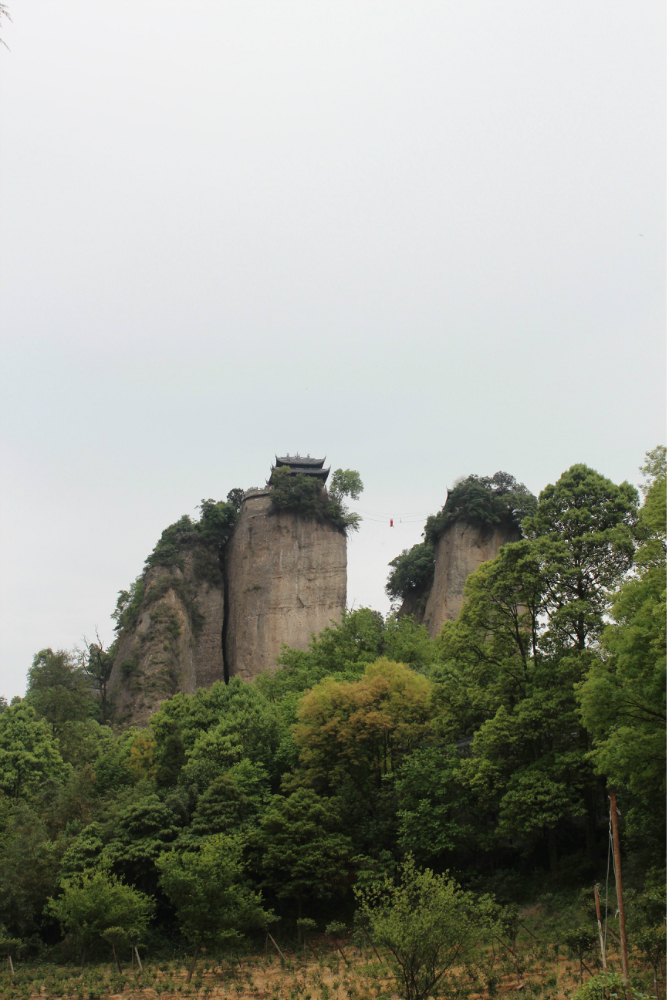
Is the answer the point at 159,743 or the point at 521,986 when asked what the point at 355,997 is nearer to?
the point at 521,986

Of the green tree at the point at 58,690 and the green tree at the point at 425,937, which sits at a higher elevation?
the green tree at the point at 58,690

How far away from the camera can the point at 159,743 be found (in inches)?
1379

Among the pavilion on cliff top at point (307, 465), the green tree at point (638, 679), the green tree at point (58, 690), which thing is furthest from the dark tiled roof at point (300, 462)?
the green tree at point (638, 679)

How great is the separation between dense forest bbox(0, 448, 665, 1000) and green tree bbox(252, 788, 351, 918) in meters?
0.07

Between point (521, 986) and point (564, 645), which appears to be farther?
point (564, 645)

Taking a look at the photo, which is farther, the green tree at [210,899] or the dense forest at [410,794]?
the green tree at [210,899]

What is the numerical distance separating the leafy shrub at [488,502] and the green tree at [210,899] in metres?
31.5

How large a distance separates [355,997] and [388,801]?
35.0 ft

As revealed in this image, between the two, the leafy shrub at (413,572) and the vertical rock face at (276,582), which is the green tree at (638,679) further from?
the leafy shrub at (413,572)

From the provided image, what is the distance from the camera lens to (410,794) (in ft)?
88.6

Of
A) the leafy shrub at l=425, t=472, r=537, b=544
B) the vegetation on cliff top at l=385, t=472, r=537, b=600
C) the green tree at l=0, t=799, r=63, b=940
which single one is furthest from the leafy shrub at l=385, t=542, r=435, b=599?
the green tree at l=0, t=799, r=63, b=940

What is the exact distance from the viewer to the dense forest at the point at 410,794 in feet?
69.9

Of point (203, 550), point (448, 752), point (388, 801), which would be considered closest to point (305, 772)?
point (388, 801)

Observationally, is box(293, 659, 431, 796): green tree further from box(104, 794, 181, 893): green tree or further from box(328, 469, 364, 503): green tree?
box(328, 469, 364, 503): green tree
